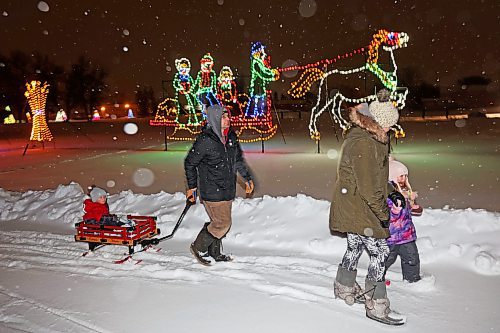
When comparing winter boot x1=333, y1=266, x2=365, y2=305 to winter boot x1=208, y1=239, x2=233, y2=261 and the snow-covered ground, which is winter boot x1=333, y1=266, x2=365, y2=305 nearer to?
the snow-covered ground

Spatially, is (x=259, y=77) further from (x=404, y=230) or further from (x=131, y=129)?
(x=131, y=129)

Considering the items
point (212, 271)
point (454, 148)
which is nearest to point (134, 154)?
point (454, 148)

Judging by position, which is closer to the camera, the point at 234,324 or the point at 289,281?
the point at 234,324

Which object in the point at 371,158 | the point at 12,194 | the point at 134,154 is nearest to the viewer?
the point at 371,158

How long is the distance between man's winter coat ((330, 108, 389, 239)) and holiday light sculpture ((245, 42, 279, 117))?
521 inches

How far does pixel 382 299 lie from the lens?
4219mm

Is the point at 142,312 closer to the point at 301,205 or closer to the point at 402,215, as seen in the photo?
the point at 402,215

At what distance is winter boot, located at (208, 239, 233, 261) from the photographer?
18.8 ft

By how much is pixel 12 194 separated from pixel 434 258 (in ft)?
26.9

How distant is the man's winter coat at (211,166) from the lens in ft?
17.6

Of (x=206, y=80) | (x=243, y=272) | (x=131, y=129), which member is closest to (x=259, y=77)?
(x=206, y=80)

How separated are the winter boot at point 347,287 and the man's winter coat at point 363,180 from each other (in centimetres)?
52

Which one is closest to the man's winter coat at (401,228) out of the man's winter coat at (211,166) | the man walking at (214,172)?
the man walking at (214,172)

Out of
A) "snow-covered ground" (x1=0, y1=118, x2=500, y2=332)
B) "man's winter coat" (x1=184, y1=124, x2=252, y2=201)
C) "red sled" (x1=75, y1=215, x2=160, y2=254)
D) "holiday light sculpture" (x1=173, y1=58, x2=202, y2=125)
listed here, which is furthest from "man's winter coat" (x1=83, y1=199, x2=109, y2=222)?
"holiday light sculpture" (x1=173, y1=58, x2=202, y2=125)
